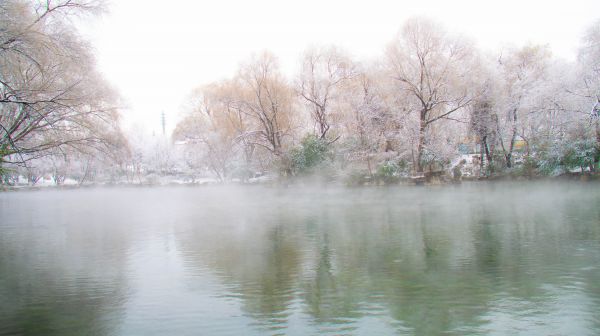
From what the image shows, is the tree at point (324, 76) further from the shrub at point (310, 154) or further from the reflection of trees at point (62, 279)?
the reflection of trees at point (62, 279)

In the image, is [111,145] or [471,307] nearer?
[471,307]

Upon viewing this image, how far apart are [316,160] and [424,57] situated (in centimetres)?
1083

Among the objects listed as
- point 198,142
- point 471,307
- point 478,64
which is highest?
point 478,64

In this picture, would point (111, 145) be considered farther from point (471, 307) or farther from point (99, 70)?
point (471, 307)

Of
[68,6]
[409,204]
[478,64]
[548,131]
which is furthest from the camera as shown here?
[478,64]

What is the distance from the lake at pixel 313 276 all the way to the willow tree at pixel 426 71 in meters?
16.9

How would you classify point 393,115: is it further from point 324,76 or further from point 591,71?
point 591,71

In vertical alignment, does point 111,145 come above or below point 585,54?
below

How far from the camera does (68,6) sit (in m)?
15.3

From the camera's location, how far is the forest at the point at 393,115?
24.0m

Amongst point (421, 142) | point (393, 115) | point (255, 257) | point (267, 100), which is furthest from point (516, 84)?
point (255, 257)

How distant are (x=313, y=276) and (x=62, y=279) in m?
4.90

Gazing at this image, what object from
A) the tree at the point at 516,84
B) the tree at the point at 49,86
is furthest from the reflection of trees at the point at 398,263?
the tree at the point at 516,84

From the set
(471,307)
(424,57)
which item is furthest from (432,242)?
(424,57)
